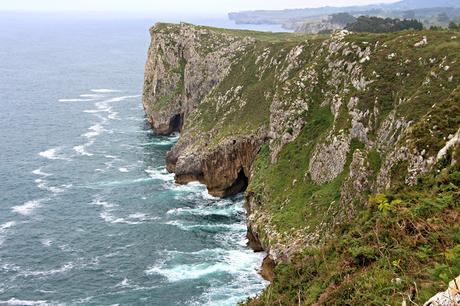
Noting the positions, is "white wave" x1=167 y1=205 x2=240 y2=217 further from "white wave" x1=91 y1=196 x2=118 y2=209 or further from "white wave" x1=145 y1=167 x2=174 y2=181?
"white wave" x1=145 y1=167 x2=174 y2=181

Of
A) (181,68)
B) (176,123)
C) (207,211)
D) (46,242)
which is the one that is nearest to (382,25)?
(181,68)

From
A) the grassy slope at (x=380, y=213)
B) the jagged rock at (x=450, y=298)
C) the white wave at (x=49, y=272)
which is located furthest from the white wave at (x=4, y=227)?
the jagged rock at (x=450, y=298)

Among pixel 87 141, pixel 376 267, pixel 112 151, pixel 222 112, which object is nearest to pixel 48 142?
pixel 87 141

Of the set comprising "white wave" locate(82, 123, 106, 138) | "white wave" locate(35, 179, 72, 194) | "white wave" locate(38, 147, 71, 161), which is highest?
"white wave" locate(82, 123, 106, 138)

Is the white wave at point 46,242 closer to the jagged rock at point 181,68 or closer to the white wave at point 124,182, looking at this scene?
the white wave at point 124,182

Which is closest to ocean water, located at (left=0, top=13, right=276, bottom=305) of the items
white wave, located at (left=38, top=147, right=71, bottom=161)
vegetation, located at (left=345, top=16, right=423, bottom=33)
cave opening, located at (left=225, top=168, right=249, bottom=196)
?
white wave, located at (left=38, top=147, right=71, bottom=161)
